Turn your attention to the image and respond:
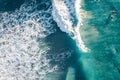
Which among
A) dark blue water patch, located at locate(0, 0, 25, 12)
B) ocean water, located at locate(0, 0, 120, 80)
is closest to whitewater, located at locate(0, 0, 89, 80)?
ocean water, located at locate(0, 0, 120, 80)

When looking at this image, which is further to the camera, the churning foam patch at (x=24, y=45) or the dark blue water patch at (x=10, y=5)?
the dark blue water patch at (x=10, y=5)

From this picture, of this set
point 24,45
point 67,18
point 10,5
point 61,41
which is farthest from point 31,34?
point 10,5

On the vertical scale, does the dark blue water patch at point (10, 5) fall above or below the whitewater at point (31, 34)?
above

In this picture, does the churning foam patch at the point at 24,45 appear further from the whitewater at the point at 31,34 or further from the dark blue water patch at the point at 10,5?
the dark blue water patch at the point at 10,5

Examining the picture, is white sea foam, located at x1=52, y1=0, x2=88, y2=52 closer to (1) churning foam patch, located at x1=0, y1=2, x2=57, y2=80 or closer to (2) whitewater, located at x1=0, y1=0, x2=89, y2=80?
(2) whitewater, located at x1=0, y1=0, x2=89, y2=80

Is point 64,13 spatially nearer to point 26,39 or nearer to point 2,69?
point 26,39

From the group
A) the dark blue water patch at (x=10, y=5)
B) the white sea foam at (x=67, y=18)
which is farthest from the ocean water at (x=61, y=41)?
the dark blue water patch at (x=10, y=5)

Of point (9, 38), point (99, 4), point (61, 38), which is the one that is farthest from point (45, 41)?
point (99, 4)
